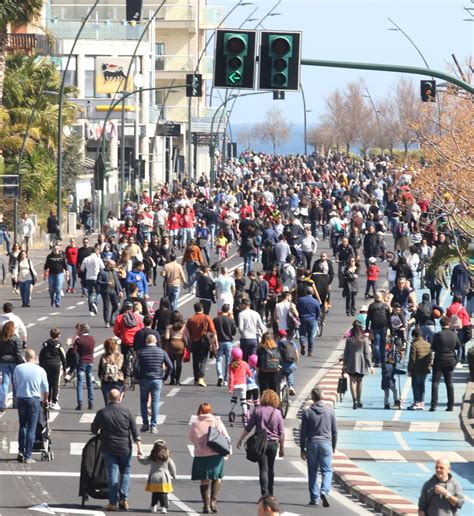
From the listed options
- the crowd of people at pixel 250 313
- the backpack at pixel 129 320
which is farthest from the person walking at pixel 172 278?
the backpack at pixel 129 320

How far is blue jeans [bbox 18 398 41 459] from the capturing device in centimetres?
2056

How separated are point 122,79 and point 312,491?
72.1 m

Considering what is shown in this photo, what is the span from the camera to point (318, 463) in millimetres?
18703

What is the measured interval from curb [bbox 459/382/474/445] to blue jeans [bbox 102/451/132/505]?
20.5 ft

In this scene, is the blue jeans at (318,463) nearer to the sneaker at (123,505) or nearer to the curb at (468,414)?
the sneaker at (123,505)

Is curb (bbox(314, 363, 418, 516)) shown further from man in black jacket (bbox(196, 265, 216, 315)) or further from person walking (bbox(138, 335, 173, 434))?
man in black jacket (bbox(196, 265, 216, 315))

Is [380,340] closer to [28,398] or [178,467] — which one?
[178,467]

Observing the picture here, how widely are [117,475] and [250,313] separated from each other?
8917 millimetres

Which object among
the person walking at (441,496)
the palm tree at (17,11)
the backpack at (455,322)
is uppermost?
the palm tree at (17,11)

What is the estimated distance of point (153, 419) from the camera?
898 inches

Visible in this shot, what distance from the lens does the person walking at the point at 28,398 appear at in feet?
67.3

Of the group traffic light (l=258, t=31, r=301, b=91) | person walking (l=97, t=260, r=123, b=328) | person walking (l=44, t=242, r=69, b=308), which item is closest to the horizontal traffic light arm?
traffic light (l=258, t=31, r=301, b=91)

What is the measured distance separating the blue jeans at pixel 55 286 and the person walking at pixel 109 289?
10.8 ft

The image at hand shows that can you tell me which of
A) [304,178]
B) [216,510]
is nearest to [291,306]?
[216,510]
